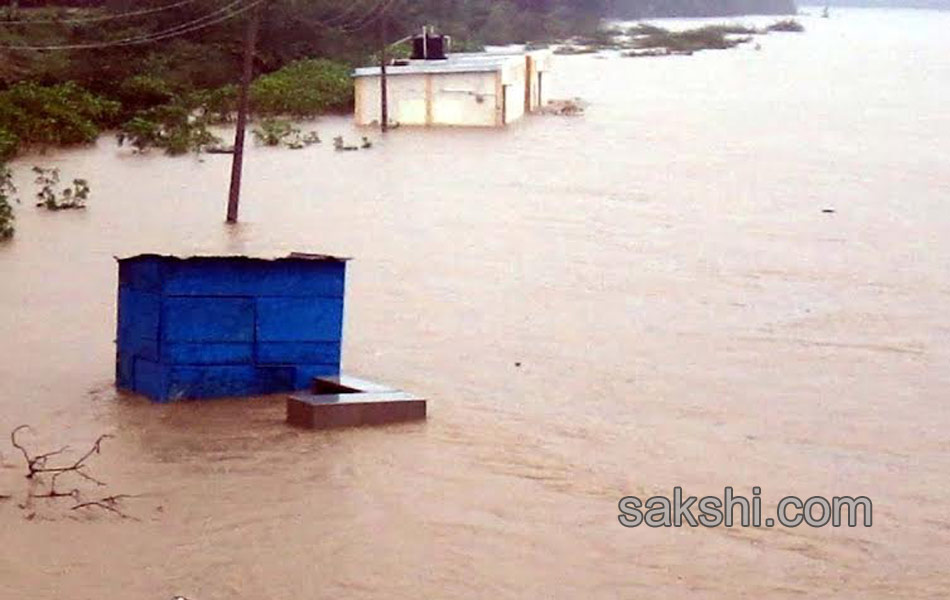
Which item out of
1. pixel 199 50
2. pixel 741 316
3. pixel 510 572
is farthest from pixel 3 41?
pixel 510 572

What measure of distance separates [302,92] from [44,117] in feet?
30.9

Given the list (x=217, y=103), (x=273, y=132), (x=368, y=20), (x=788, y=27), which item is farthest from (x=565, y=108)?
(x=788, y=27)

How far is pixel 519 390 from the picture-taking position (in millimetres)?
12031

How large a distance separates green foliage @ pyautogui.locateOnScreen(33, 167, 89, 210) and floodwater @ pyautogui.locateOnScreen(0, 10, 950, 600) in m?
0.26

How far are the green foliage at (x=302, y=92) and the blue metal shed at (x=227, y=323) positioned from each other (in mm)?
26331

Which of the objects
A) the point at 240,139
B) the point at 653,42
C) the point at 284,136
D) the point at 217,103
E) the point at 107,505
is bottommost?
the point at 107,505

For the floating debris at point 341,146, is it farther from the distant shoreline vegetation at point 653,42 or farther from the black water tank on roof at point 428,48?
the distant shoreline vegetation at point 653,42

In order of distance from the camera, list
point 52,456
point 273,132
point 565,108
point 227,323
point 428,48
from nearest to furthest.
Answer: point 52,456 < point 227,323 < point 273,132 < point 428,48 < point 565,108

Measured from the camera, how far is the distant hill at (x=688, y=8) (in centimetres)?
11675

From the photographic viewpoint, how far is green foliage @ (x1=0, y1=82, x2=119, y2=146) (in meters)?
28.0

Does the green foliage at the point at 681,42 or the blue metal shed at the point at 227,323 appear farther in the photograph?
the green foliage at the point at 681,42

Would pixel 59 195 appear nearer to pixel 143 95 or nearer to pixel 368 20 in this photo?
pixel 143 95

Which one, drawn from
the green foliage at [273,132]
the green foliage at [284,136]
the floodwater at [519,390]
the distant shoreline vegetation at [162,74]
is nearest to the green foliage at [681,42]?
the distant shoreline vegetation at [162,74]

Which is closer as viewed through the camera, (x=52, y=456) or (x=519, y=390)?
(x=52, y=456)
